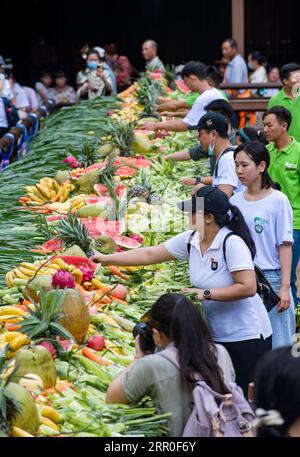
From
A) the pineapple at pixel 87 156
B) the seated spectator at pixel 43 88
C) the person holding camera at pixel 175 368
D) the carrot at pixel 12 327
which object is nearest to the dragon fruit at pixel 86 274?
the carrot at pixel 12 327

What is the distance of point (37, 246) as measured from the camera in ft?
23.0

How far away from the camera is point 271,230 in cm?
618

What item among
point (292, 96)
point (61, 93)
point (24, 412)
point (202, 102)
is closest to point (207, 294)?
point (24, 412)

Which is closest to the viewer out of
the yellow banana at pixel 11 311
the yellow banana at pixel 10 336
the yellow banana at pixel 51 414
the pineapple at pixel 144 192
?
the yellow banana at pixel 51 414

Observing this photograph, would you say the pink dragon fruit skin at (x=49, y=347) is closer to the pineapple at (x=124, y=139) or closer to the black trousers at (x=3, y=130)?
the pineapple at (x=124, y=139)

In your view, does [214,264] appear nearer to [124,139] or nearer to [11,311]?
[11,311]

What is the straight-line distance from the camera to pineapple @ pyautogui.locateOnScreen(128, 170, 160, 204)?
815cm

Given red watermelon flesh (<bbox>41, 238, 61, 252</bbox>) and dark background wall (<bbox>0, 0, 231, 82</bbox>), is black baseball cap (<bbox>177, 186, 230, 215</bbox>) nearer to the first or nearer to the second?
red watermelon flesh (<bbox>41, 238, 61, 252</bbox>)

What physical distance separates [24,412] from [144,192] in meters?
4.13

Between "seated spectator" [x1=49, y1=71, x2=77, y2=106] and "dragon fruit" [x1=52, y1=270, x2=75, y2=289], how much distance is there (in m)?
12.9

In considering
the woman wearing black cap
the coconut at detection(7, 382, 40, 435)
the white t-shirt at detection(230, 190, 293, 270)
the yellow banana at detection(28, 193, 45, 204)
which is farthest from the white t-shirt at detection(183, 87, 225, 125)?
the coconut at detection(7, 382, 40, 435)

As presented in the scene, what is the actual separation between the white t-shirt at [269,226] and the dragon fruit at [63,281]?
123 cm

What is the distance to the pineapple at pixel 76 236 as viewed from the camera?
6594 millimetres
